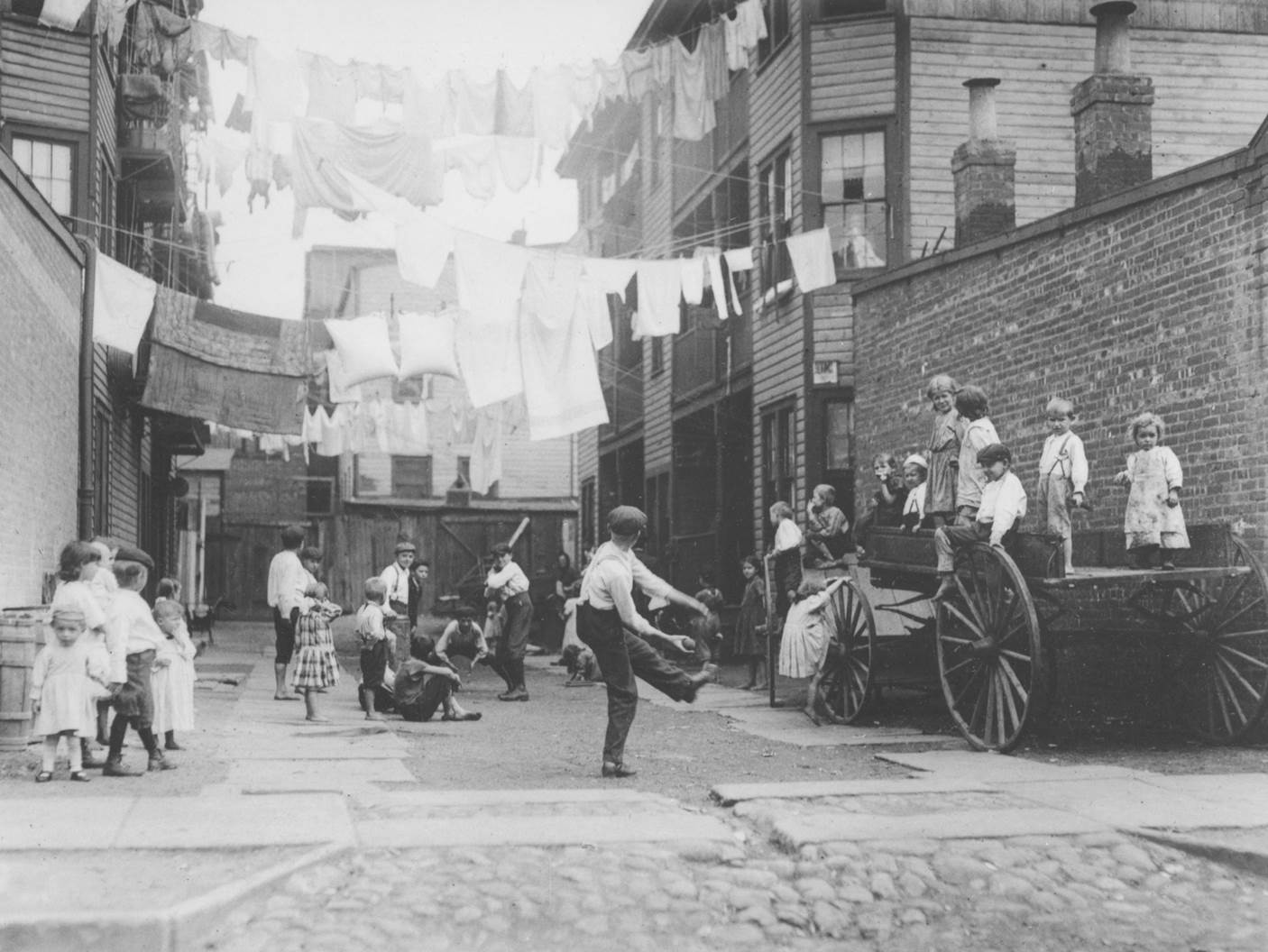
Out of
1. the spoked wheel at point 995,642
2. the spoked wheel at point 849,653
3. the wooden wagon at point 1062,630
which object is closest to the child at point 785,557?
the spoked wheel at point 849,653

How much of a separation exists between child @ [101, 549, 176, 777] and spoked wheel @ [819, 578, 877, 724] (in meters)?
5.19

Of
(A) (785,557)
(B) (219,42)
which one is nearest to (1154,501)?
(A) (785,557)

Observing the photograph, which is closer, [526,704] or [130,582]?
[130,582]

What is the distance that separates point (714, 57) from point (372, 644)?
9.27 metres

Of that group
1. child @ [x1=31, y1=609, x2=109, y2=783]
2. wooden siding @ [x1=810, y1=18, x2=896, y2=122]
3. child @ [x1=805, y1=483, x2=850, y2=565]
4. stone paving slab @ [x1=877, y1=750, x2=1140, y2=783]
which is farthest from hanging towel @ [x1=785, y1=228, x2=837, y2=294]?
child @ [x1=31, y1=609, x2=109, y2=783]

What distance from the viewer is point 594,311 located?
59.3 ft

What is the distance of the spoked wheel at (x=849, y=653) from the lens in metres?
11.4

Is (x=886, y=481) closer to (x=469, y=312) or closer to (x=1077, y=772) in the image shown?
(x=1077, y=772)

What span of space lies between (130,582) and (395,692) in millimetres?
4132

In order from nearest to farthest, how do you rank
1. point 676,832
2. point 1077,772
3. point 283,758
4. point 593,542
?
point 676,832
point 1077,772
point 283,758
point 593,542

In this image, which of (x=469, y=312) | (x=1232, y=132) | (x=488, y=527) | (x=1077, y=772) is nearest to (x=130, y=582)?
(x=1077, y=772)

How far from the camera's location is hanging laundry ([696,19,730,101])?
18422 millimetres

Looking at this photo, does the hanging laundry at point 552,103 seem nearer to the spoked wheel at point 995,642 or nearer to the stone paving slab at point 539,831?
the spoked wheel at point 995,642

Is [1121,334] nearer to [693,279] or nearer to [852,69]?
[693,279]
